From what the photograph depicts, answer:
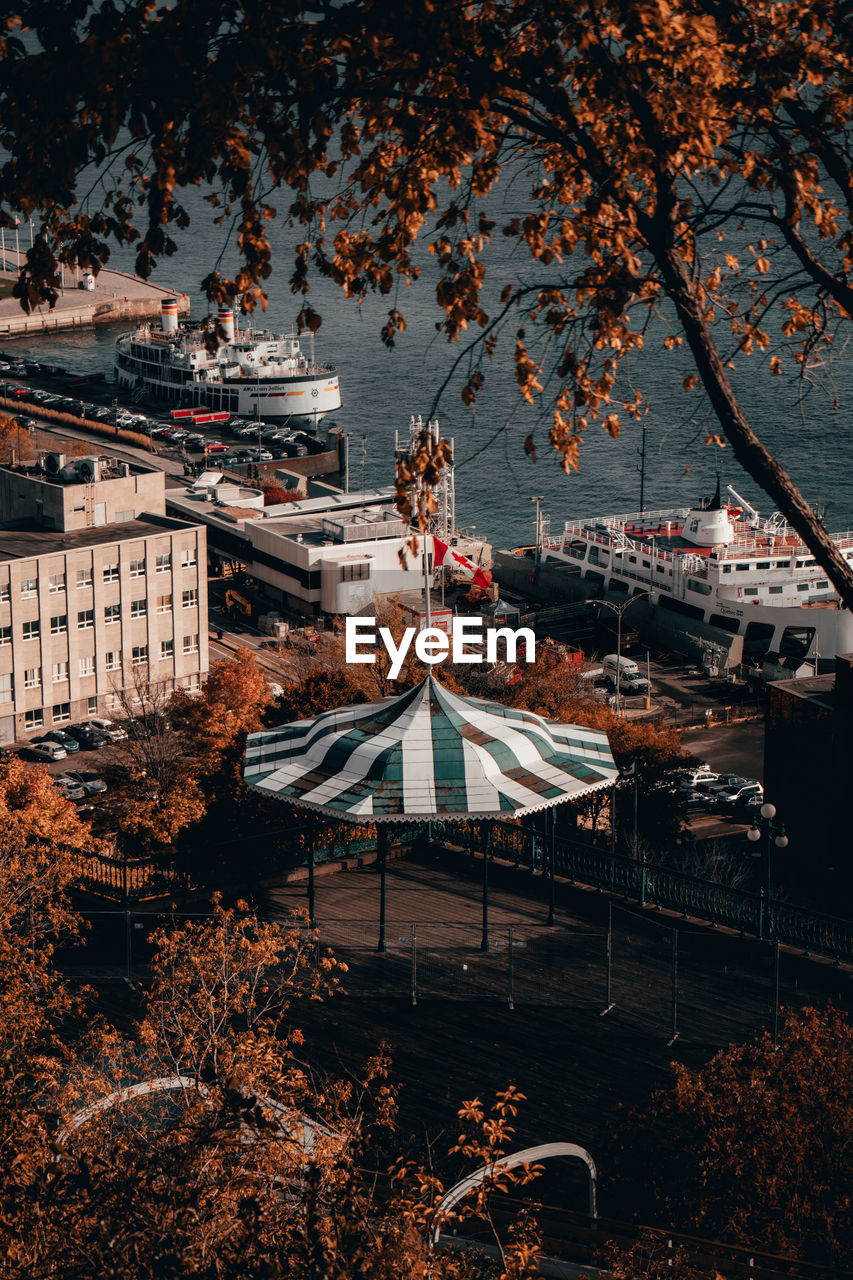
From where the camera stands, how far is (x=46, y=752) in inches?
2840

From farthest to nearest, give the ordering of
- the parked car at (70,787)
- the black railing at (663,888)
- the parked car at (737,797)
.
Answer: the parked car at (737,797) → the parked car at (70,787) → the black railing at (663,888)

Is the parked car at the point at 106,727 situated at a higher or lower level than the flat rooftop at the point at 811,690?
lower

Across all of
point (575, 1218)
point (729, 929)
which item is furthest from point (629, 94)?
point (729, 929)

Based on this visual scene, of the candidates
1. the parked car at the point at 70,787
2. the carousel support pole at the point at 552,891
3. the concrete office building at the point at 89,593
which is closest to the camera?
the carousel support pole at the point at 552,891

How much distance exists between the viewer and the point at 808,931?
34.6m

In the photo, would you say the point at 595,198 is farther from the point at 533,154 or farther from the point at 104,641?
the point at 104,641

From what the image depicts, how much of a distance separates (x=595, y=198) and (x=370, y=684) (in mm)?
46633

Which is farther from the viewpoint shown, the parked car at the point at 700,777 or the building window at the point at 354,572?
the building window at the point at 354,572

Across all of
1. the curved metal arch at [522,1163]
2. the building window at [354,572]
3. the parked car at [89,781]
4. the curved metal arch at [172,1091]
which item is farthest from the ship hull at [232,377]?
the curved metal arch at [172,1091]

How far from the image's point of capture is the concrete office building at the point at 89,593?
7506cm

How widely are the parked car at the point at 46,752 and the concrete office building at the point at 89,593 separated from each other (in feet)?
10.5

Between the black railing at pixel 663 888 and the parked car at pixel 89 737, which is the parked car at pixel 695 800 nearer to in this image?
the black railing at pixel 663 888

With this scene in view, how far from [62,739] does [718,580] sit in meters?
43.5

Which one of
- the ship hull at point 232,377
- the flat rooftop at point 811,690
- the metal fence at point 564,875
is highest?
the ship hull at point 232,377
